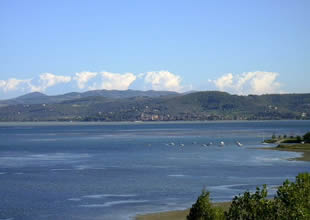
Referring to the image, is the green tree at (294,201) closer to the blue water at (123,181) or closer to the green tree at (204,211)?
the green tree at (204,211)

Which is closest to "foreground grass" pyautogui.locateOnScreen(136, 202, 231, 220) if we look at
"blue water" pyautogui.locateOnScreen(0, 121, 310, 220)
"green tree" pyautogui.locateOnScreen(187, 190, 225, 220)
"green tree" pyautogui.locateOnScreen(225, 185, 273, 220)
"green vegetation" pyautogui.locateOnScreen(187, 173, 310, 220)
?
"blue water" pyautogui.locateOnScreen(0, 121, 310, 220)

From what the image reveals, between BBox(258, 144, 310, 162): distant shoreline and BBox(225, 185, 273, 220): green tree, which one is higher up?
BBox(225, 185, 273, 220): green tree

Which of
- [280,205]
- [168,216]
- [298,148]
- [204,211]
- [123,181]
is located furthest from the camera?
[298,148]

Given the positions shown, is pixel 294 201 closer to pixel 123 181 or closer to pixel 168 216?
pixel 168 216

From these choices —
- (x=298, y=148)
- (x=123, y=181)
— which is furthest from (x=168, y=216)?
(x=298, y=148)

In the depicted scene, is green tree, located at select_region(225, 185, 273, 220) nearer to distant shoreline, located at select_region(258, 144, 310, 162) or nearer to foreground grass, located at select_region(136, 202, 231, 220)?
foreground grass, located at select_region(136, 202, 231, 220)

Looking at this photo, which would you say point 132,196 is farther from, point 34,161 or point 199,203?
point 34,161

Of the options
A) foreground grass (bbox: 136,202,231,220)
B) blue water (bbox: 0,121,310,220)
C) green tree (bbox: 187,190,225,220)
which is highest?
green tree (bbox: 187,190,225,220)

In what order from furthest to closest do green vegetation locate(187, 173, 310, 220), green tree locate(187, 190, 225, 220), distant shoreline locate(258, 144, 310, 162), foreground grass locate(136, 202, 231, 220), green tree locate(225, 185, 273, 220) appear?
1. distant shoreline locate(258, 144, 310, 162)
2. foreground grass locate(136, 202, 231, 220)
3. green tree locate(187, 190, 225, 220)
4. green tree locate(225, 185, 273, 220)
5. green vegetation locate(187, 173, 310, 220)

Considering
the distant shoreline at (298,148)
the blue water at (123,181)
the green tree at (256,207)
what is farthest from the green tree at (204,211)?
the distant shoreline at (298,148)

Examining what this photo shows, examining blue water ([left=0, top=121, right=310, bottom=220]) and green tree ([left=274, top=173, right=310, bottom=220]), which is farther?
blue water ([left=0, top=121, right=310, bottom=220])

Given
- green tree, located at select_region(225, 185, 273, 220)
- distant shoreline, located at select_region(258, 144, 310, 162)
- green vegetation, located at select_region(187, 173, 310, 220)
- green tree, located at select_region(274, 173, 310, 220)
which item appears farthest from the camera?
distant shoreline, located at select_region(258, 144, 310, 162)

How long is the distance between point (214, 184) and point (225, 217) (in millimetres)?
32652

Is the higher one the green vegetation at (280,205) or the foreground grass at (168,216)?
the green vegetation at (280,205)
